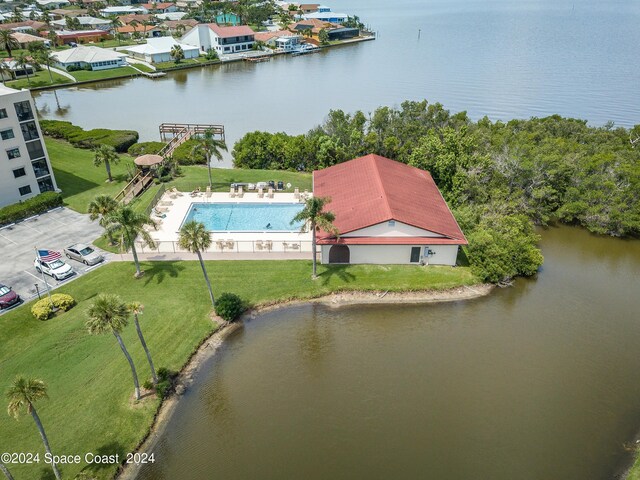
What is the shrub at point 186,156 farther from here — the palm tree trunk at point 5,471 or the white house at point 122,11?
the white house at point 122,11

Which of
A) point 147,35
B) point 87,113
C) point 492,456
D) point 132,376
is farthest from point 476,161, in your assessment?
point 147,35

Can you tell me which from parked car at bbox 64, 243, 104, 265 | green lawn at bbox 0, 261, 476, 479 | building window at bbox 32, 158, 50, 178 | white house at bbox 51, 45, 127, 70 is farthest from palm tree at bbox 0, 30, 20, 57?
Result: green lawn at bbox 0, 261, 476, 479

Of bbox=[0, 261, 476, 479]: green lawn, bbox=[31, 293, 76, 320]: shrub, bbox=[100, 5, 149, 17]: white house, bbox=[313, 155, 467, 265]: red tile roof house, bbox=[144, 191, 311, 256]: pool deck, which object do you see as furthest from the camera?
bbox=[100, 5, 149, 17]: white house

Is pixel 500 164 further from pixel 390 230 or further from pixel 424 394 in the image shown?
pixel 424 394

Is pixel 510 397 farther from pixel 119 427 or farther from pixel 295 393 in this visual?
pixel 119 427

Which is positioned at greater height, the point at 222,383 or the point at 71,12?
the point at 71,12

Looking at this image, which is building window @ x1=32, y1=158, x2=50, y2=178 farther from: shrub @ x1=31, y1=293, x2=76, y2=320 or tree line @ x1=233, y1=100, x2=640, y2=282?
shrub @ x1=31, y1=293, x2=76, y2=320
